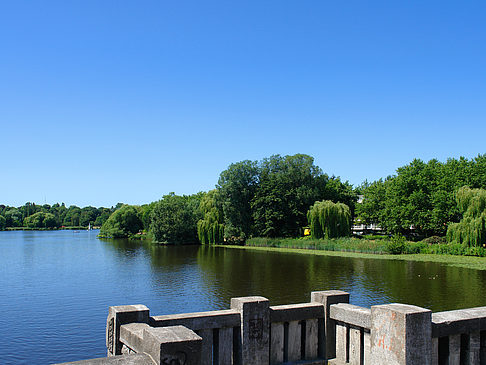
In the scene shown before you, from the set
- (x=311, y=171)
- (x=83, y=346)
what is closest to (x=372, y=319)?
(x=83, y=346)

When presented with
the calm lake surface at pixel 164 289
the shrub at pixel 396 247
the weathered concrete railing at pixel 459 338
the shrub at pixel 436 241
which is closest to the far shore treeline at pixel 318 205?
the shrub at pixel 436 241

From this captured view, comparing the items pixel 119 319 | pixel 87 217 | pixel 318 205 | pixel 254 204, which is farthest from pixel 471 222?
pixel 87 217

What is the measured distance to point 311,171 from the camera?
6669cm

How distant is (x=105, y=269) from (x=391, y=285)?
23505 millimetres

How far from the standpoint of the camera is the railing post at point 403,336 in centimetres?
452

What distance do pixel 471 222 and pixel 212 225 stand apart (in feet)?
127

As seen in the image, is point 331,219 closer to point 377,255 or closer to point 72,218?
point 377,255

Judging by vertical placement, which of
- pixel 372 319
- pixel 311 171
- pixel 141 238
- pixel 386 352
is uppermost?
pixel 311 171

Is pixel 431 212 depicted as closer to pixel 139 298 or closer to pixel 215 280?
pixel 215 280

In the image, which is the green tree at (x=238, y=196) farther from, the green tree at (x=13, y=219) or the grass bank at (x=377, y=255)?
the green tree at (x=13, y=219)

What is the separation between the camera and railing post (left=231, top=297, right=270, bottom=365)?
5477mm

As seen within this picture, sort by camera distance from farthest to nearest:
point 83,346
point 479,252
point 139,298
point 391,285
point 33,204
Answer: point 33,204
point 479,252
point 391,285
point 139,298
point 83,346

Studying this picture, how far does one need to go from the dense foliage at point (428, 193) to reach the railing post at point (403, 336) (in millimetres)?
47643

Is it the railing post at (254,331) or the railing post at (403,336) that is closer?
the railing post at (403,336)
